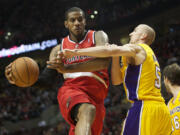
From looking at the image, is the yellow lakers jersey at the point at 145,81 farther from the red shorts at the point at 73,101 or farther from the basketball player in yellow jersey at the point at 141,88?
the red shorts at the point at 73,101

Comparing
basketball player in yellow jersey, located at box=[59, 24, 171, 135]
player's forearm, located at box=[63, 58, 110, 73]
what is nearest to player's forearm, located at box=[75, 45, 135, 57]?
basketball player in yellow jersey, located at box=[59, 24, 171, 135]

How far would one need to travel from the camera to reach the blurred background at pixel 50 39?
12.2m

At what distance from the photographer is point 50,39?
560 inches

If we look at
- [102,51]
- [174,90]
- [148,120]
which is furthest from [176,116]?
[102,51]

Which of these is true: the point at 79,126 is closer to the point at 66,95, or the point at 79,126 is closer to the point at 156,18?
the point at 66,95

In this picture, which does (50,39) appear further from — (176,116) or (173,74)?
(176,116)

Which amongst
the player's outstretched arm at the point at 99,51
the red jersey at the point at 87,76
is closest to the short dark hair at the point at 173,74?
the red jersey at the point at 87,76

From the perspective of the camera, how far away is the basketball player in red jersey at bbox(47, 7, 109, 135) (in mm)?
2762

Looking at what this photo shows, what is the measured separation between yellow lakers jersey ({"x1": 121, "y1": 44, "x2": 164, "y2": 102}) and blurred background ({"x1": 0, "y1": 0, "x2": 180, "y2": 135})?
325 inches

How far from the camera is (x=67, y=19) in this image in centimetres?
340

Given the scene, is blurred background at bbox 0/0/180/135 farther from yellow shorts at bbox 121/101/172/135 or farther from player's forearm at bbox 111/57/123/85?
yellow shorts at bbox 121/101/172/135

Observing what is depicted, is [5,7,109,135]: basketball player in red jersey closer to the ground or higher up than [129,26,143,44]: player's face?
closer to the ground

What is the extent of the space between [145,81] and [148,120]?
0.42 m

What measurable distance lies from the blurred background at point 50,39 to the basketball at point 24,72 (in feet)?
27.2
